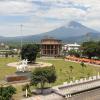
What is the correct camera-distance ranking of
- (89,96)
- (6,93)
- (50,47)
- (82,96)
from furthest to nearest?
(50,47)
(89,96)
(82,96)
(6,93)

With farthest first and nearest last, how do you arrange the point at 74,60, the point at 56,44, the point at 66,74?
the point at 56,44 → the point at 74,60 → the point at 66,74

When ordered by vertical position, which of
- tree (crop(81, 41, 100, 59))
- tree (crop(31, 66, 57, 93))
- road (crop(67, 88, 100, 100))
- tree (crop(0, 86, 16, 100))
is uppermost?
tree (crop(81, 41, 100, 59))

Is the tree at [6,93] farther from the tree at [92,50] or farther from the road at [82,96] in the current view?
the tree at [92,50]

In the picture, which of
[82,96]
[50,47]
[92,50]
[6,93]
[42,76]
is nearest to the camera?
[6,93]

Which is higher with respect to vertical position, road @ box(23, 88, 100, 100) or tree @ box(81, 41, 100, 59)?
tree @ box(81, 41, 100, 59)

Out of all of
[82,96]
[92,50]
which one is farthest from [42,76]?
[92,50]

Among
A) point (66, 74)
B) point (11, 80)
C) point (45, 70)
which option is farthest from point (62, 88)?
point (66, 74)

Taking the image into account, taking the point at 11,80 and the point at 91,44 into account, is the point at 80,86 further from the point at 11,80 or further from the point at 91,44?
the point at 91,44

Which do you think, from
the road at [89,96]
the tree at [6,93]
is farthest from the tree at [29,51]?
the tree at [6,93]

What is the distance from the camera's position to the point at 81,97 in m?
45.5

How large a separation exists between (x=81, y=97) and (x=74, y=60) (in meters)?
54.4

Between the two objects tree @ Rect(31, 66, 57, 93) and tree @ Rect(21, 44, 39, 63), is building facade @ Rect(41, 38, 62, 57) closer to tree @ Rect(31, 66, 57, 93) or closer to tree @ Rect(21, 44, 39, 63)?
tree @ Rect(21, 44, 39, 63)

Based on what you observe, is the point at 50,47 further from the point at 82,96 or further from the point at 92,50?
the point at 82,96

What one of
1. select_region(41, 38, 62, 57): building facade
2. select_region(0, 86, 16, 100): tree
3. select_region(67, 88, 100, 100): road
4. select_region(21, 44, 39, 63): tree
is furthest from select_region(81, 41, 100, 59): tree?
select_region(0, 86, 16, 100): tree
